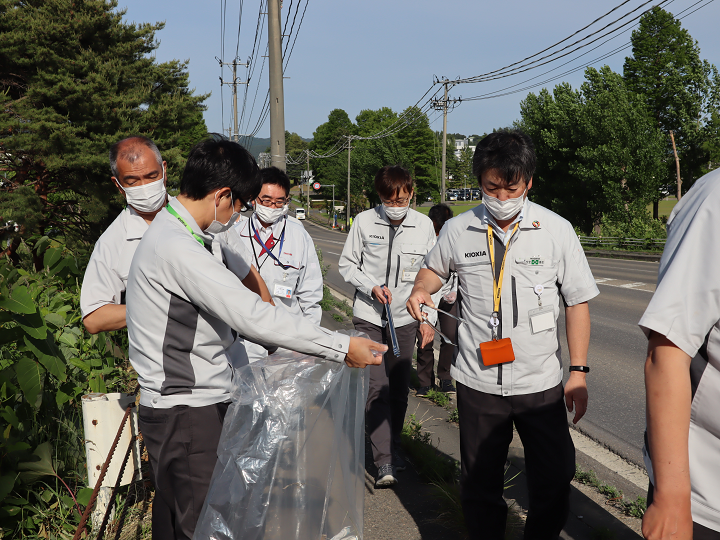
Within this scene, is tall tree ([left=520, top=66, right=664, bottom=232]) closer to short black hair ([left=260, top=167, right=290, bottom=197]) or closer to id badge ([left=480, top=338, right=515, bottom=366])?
short black hair ([left=260, top=167, right=290, bottom=197])

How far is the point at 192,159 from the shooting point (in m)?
2.19

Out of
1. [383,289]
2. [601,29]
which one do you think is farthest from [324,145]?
[383,289]

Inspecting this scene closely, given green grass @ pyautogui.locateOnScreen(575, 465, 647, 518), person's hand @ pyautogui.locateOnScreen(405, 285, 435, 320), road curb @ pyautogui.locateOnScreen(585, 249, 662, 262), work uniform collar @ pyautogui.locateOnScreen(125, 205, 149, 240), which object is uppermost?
work uniform collar @ pyautogui.locateOnScreen(125, 205, 149, 240)

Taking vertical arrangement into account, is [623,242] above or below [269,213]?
below

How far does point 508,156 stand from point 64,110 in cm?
1060

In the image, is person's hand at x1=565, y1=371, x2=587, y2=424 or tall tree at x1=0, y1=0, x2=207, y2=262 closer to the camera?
person's hand at x1=565, y1=371, x2=587, y2=424

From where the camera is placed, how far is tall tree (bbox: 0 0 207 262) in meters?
10.1

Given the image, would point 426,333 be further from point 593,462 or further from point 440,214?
point 440,214

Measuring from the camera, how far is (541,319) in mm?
2625

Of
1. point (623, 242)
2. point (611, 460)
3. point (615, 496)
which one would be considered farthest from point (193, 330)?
point (623, 242)

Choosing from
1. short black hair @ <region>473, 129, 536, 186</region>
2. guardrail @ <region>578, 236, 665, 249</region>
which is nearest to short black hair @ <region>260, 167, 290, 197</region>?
short black hair @ <region>473, 129, 536, 186</region>

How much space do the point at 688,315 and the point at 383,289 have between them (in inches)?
109

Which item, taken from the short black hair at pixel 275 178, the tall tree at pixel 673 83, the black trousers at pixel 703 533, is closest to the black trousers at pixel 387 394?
the short black hair at pixel 275 178

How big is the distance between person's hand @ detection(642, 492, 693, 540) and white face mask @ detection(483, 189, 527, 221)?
1.58 m
